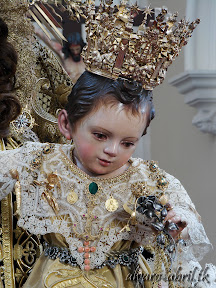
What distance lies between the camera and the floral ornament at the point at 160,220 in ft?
3.25

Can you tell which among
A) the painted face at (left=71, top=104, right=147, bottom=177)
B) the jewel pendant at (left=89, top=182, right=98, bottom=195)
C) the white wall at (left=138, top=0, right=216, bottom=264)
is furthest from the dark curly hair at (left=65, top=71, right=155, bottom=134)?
the white wall at (left=138, top=0, right=216, bottom=264)

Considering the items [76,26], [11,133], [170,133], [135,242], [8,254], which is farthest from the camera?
[170,133]

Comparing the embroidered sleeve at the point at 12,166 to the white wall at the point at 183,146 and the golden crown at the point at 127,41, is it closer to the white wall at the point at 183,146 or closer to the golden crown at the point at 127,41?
the golden crown at the point at 127,41

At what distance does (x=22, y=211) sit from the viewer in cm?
115

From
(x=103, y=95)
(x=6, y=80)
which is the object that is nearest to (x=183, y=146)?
(x=6, y=80)

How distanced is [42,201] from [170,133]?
1525 millimetres

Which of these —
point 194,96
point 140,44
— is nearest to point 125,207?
point 140,44

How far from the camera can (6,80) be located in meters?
1.27

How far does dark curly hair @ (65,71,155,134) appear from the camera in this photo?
106cm

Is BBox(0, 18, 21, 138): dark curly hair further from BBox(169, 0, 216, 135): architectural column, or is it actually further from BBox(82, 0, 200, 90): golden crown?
BBox(169, 0, 216, 135): architectural column

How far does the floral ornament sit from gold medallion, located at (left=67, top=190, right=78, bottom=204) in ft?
0.56

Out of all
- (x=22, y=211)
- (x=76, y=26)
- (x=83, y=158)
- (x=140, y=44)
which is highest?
(x=76, y=26)

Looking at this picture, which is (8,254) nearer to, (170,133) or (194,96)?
(194,96)

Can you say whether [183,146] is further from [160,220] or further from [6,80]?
[160,220]
